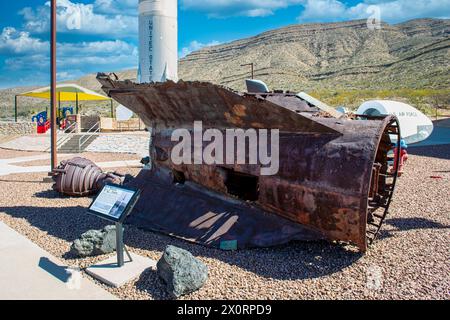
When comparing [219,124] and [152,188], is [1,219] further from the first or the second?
[219,124]

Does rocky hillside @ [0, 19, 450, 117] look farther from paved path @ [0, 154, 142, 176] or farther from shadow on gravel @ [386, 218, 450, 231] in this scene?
shadow on gravel @ [386, 218, 450, 231]

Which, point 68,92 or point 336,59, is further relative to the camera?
point 336,59

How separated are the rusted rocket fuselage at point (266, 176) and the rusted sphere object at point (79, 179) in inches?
79.8

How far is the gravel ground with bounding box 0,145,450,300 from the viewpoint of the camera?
408 centimetres

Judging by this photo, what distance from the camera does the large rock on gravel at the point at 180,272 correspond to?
401 cm

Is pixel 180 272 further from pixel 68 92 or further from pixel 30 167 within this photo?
pixel 68 92

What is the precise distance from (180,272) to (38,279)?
5.61 ft

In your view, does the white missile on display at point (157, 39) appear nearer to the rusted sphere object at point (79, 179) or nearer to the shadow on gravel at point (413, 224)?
the rusted sphere object at point (79, 179)

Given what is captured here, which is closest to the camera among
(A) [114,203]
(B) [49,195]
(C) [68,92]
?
(A) [114,203]

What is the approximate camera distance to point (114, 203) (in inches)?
182

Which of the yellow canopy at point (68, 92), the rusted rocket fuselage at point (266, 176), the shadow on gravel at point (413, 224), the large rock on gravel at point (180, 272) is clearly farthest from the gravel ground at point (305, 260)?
the yellow canopy at point (68, 92)

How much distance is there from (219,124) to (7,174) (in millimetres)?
9146

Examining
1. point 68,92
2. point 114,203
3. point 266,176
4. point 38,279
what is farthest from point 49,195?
point 68,92
